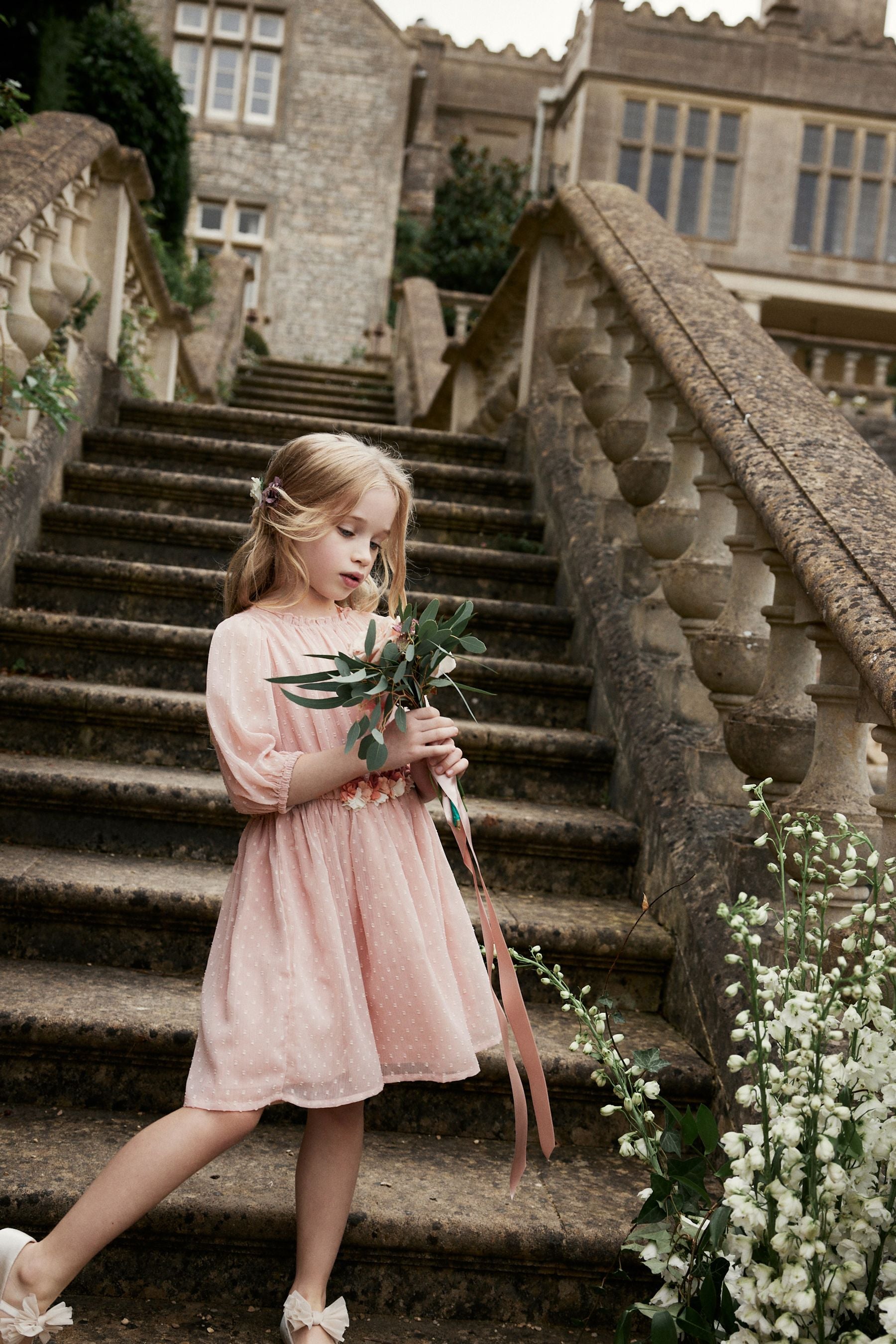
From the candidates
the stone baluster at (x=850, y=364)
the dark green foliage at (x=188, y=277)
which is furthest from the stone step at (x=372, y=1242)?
the stone baluster at (x=850, y=364)

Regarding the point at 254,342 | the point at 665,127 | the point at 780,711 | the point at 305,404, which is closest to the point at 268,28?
the point at 665,127

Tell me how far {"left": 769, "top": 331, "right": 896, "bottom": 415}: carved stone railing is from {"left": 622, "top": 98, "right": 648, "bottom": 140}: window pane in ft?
22.4

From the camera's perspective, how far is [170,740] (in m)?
3.05

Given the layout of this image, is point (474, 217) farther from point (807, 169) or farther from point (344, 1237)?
point (344, 1237)

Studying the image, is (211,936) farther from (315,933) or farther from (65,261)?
(65,261)

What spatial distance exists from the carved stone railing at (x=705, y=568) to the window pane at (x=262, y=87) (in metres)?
17.0

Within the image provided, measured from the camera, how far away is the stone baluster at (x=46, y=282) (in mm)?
3564

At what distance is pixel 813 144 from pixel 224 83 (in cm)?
981

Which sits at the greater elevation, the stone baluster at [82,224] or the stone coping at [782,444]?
the stone baluster at [82,224]

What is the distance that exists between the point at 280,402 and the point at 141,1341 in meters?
9.08

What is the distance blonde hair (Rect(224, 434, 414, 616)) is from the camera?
181 cm

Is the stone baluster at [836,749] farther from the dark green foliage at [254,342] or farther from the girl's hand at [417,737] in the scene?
the dark green foliage at [254,342]

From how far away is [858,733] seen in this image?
79.9 inches

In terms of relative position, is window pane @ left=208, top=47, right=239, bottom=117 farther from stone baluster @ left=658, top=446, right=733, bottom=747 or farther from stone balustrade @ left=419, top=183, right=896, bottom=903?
stone baluster @ left=658, top=446, right=733, bottom=747
